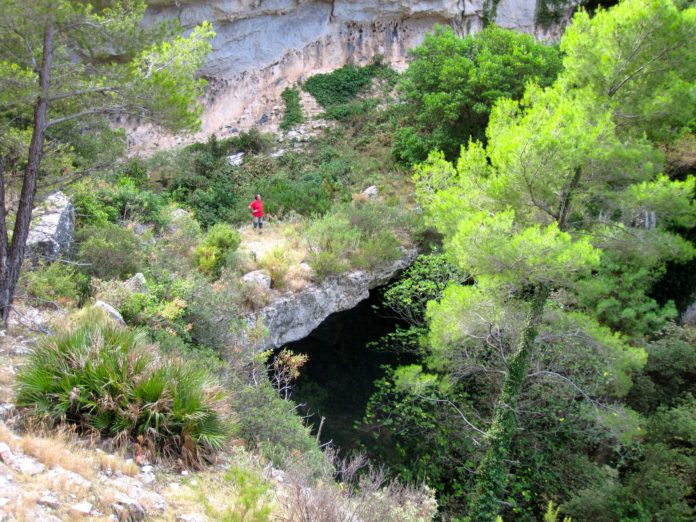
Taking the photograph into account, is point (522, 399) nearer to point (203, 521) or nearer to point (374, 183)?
point (203, 521)

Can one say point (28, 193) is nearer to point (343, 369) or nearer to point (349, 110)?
point (343, 369)

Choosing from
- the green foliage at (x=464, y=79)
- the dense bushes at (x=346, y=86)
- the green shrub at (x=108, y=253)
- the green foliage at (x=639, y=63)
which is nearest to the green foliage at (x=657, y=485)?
the green foliage at (x=639, y=63)

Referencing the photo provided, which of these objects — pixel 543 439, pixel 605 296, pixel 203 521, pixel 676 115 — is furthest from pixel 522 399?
pixel 203 521

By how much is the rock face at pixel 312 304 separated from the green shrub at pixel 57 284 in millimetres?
3143

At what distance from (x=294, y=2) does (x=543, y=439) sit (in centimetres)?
2011

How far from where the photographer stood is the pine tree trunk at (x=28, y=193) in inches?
244

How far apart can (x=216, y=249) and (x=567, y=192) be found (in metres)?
6.95

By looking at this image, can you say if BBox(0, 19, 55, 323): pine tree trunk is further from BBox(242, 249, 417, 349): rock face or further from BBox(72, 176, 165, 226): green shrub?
BBox(242, 249, 417, 349): rock face

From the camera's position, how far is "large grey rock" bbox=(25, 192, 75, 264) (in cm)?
829

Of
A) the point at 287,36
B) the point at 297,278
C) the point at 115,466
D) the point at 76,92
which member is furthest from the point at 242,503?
the point at 287,36

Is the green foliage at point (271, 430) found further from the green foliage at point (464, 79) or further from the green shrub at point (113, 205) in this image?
the green foliage at point (464, 79)

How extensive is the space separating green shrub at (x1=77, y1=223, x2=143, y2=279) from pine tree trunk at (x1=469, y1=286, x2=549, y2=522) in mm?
6760

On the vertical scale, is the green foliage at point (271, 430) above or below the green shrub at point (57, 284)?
below

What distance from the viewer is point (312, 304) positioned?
11.4 m
